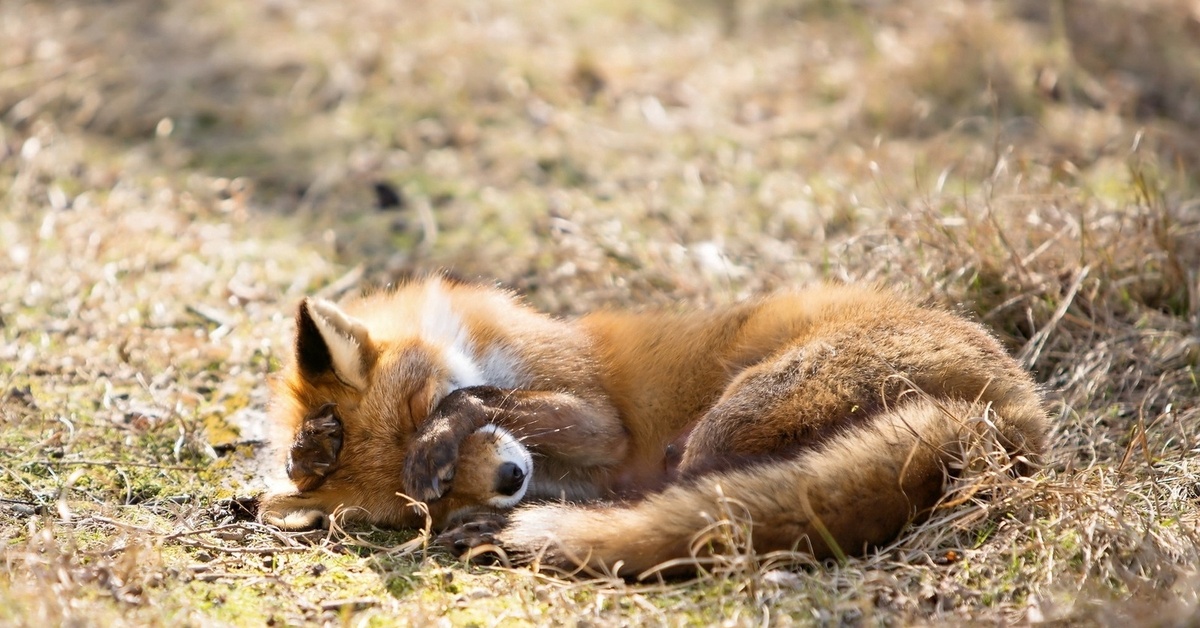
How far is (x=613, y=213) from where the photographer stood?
19.9 ft

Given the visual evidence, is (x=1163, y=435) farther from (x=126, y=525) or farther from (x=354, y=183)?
(x=354, y=183)

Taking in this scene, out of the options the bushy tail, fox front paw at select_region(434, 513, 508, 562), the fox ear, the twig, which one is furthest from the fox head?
the twig

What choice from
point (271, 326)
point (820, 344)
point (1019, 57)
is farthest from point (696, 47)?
point (820, 344)

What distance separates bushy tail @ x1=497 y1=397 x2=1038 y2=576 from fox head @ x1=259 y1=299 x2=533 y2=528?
342 millimetres

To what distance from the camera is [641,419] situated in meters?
3.76

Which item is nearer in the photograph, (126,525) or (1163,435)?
(126,525)

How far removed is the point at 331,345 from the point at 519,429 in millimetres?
683

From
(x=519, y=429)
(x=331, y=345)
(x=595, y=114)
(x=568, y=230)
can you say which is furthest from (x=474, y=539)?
(x=595, y=114)

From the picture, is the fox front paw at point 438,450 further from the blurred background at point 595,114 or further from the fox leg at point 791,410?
the blurred background at point 595,114

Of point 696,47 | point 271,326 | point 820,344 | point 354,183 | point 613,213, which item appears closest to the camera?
point 820,344

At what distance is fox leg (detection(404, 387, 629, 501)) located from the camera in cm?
327

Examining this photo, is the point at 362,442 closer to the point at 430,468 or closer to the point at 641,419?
the point at 430,468

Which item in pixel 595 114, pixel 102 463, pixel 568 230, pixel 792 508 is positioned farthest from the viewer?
pixel 595 114

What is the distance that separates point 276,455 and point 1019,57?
19.9 feet
